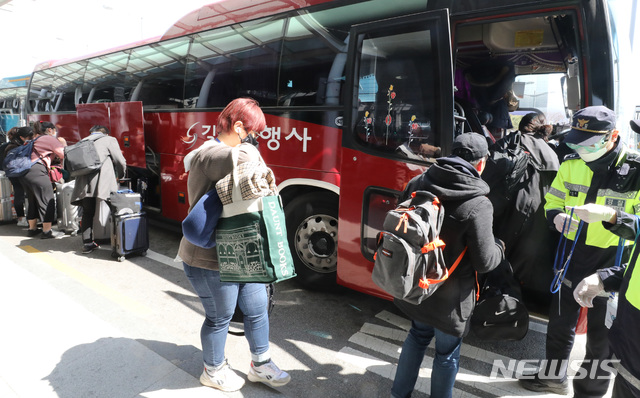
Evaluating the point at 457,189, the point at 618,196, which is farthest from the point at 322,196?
the point at 618,196

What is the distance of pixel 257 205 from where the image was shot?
7.47 feet

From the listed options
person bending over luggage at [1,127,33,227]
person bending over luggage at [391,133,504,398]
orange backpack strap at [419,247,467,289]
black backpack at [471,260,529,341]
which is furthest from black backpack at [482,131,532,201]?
person bending over luggage at [1,127,33,227]

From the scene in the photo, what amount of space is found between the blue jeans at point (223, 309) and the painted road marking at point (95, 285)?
1.46 meters

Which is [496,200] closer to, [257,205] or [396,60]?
[396,60]

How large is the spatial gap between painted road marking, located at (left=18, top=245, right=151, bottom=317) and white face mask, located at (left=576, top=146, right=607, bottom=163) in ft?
11.9

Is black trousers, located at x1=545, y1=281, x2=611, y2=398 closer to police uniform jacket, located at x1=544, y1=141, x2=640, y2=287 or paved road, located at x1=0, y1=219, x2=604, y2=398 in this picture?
police uniform jacket, located at x1=544, y1=141, x2=640, y2=287

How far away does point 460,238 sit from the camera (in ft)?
6.89

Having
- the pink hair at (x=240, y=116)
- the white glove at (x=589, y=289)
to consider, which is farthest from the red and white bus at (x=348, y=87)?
the white glove at (x=589, y=289)

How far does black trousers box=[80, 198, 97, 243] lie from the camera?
219 inches

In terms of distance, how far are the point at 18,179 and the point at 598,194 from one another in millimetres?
7449

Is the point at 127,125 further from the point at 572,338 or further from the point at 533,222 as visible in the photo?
the point at 572,338

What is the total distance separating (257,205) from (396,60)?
1944 millimetres

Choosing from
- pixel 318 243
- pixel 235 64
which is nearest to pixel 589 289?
pixel 318 243

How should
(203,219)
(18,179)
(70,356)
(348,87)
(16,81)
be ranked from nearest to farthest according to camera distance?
(203,219) → (70,356) → (348,87) → (18,179) → (16,81)
